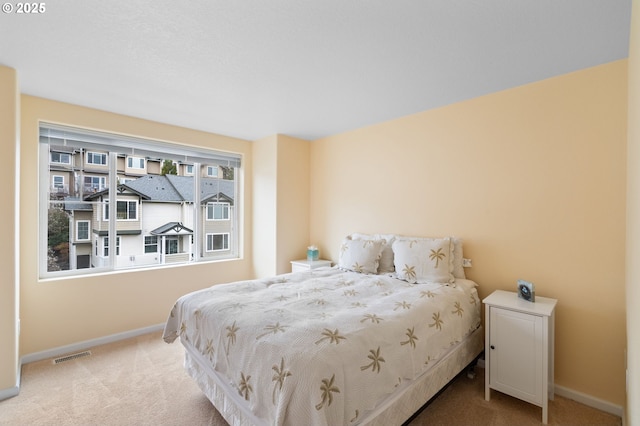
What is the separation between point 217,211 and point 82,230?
4.90 ft

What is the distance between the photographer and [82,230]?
Result: 3.01 metres

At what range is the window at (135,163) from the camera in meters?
3.29

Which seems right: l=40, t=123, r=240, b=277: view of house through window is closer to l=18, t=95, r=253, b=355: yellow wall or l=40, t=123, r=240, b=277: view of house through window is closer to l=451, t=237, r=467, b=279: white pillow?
l=18, t=95, r=253, b=355: yellow wall

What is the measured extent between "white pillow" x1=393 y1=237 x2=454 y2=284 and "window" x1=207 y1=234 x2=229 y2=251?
2521mm

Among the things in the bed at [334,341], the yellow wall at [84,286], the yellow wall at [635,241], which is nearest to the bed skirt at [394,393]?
the bed at [334,341]

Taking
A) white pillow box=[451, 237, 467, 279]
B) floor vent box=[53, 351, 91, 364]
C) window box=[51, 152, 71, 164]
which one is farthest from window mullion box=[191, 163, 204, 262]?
white pillow box=[451, 237, 467, 279]

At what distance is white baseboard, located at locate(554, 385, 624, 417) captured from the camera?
6.33 ft

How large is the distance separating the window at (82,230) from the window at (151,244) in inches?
22.1

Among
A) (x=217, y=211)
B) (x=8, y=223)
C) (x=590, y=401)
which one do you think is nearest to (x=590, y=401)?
(x=590, y=401)

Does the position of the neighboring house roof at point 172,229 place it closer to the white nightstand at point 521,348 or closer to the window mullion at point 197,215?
the window mullion at point 197,215

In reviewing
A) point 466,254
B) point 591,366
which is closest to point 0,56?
point 466,254

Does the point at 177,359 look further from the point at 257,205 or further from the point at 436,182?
the point at 436,182

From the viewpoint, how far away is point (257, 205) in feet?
13.5

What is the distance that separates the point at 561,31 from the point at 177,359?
12.5 feet
